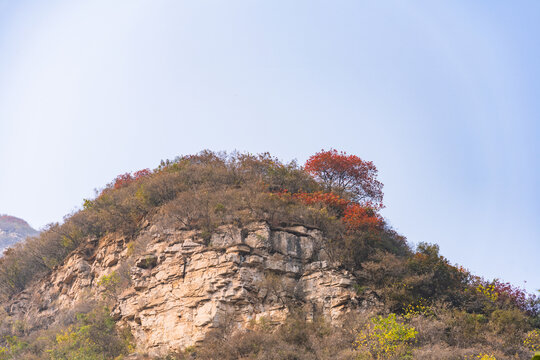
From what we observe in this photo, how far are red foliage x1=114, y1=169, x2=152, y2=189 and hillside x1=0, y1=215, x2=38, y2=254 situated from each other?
220ft

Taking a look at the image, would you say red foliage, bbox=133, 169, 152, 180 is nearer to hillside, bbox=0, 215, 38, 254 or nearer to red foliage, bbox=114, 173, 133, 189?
red foliage, bbox=114, 173, 133, 189

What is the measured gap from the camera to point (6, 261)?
28.7 meters

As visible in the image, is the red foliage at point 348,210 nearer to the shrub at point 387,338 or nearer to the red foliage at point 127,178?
the shrub at point 387,338

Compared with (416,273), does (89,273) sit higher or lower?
lower

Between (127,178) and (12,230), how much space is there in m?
78.8

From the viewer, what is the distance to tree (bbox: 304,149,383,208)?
26.4 meters

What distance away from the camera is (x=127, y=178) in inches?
1193

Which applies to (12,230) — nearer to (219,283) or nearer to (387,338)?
(219,283)

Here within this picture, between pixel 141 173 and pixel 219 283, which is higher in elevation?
pixel 141 173

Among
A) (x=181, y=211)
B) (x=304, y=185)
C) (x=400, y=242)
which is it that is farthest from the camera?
(x=304, y=185)

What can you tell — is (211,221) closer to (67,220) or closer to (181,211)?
(181,211)

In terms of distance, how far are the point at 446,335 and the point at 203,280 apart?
861 cm

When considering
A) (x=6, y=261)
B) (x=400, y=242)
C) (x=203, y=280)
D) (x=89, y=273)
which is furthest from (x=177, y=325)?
(x=6, y=261)

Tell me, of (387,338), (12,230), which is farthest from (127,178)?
(12,230)
